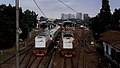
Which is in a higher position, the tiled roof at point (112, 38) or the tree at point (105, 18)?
the tree at point (105, 18)

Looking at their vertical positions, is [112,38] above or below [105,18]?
below

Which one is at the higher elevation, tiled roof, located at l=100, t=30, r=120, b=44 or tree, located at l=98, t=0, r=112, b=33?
tree, located at l=98, t=0, r=112, b=33

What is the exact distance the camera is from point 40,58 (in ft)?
121

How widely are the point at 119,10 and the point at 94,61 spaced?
31264 mm

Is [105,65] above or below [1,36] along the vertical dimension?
below

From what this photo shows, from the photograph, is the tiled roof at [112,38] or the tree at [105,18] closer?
the tiled roof at [112,38]

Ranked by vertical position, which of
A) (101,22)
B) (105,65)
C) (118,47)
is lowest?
(105,65)

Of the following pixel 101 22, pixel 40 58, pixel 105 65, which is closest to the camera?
pixel 105 65

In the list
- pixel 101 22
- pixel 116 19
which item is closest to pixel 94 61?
pixel 101 22

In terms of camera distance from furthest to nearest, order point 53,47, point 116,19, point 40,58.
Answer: point 116,19 → point 53,47 → point 40,58

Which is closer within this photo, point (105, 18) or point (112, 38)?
point (112, 38)

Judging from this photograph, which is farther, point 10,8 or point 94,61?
point 10,8

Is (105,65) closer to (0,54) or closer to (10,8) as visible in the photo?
(0,54)

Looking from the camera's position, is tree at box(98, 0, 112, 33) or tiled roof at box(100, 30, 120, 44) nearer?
tiled roof at box(100, 30, 120, 44)
